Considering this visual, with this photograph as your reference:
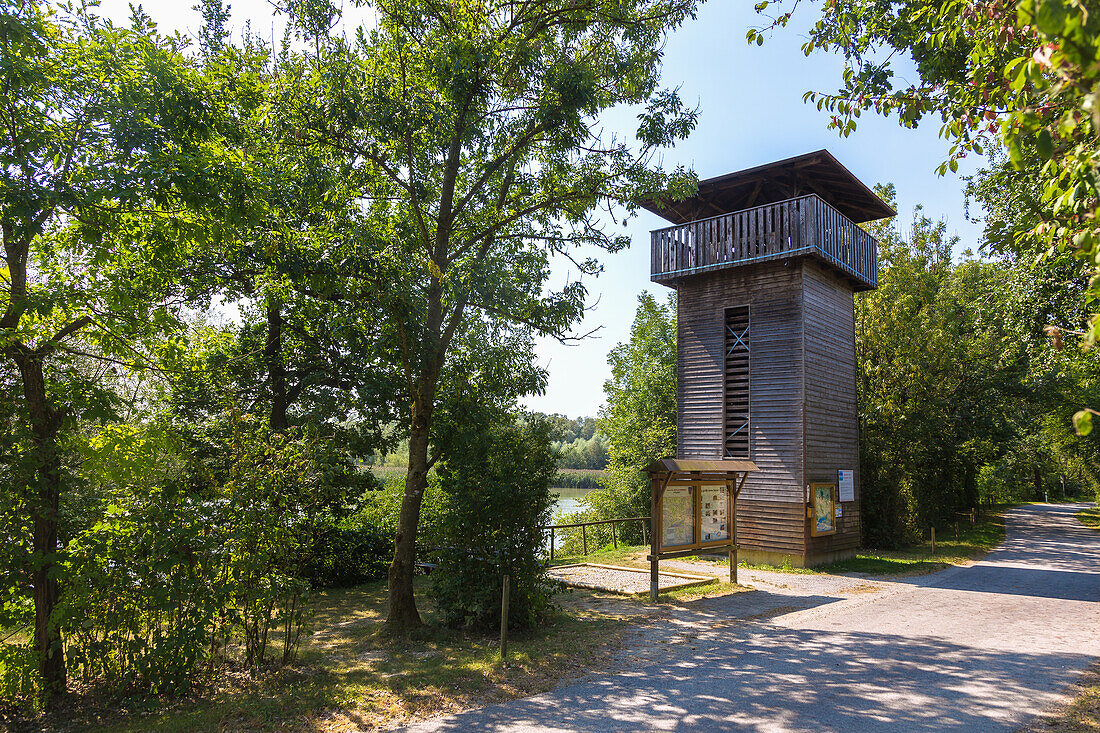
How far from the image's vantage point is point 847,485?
1738cm

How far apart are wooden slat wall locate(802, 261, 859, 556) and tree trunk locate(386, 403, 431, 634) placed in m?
10.2

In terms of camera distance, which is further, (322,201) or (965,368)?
(965,368)

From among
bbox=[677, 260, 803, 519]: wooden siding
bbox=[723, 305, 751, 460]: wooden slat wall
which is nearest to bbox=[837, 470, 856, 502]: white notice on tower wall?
bbox=[677, 260, 803, 519]: wooden siding

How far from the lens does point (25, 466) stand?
562 centimetres

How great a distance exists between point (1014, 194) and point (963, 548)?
515 inches

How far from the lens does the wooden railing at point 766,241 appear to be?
52.3ft

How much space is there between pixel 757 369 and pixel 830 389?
7.28 feet

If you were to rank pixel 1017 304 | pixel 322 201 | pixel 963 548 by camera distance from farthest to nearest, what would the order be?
pixel 963 548 < pixel 1017 304 < pixel 322 201

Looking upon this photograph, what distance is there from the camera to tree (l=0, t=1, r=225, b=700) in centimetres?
544

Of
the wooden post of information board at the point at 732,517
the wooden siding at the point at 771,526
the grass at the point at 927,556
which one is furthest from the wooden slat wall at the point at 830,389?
the wooden post of information board at the point at 732,517

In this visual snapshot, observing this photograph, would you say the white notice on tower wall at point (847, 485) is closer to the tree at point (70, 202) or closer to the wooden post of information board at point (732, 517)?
the wooden post of information board at point (732, 517)

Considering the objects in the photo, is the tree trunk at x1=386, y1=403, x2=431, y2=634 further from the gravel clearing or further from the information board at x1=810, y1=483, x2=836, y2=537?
the information board at x1=810, y1=483, x2=836, y2=537

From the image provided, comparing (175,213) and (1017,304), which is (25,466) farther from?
(1017,304)

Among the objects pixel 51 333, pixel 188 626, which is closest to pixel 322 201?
pixel 51 333
